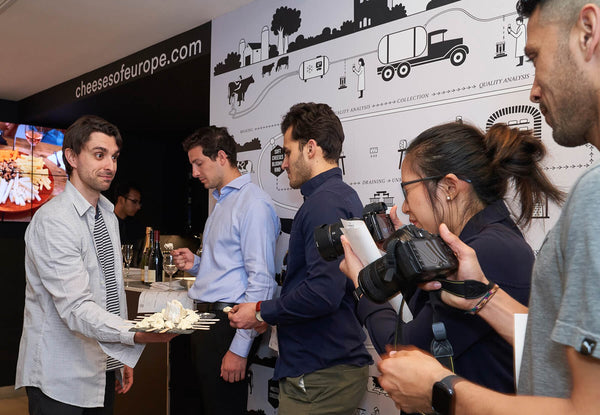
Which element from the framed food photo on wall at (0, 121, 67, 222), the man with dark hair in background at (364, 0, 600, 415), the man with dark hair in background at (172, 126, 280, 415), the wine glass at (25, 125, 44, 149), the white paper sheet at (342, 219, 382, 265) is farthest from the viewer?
the wine glass at (25, 125, 44, 149)

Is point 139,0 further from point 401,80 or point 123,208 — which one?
point 123,208

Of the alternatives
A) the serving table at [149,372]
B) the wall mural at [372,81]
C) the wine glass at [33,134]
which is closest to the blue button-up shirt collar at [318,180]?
the wall mural at [372,81]

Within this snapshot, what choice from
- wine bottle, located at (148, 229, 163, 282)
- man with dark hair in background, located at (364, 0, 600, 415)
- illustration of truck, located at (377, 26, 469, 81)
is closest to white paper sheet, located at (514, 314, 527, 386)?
man with dark hair in background, located at (364, 0, 600, 415)

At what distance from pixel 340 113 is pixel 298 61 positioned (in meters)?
0.54

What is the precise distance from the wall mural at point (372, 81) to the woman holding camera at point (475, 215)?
90 centimetres

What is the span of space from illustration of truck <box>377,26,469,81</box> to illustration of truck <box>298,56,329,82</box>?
1.33 feet

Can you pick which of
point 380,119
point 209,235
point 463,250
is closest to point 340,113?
point 380,119

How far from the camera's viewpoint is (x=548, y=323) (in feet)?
2.42

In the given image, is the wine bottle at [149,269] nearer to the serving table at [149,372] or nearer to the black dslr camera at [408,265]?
the serving table at [149,372]

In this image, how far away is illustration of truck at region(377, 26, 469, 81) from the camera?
8.02 feet

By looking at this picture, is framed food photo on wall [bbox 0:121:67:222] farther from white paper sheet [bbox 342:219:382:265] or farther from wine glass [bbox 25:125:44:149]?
white paper sheet [bbox 342:219:382:265]

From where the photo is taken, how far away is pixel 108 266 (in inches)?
91.4

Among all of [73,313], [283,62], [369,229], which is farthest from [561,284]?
[283,62]

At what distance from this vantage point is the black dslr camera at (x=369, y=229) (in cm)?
151
